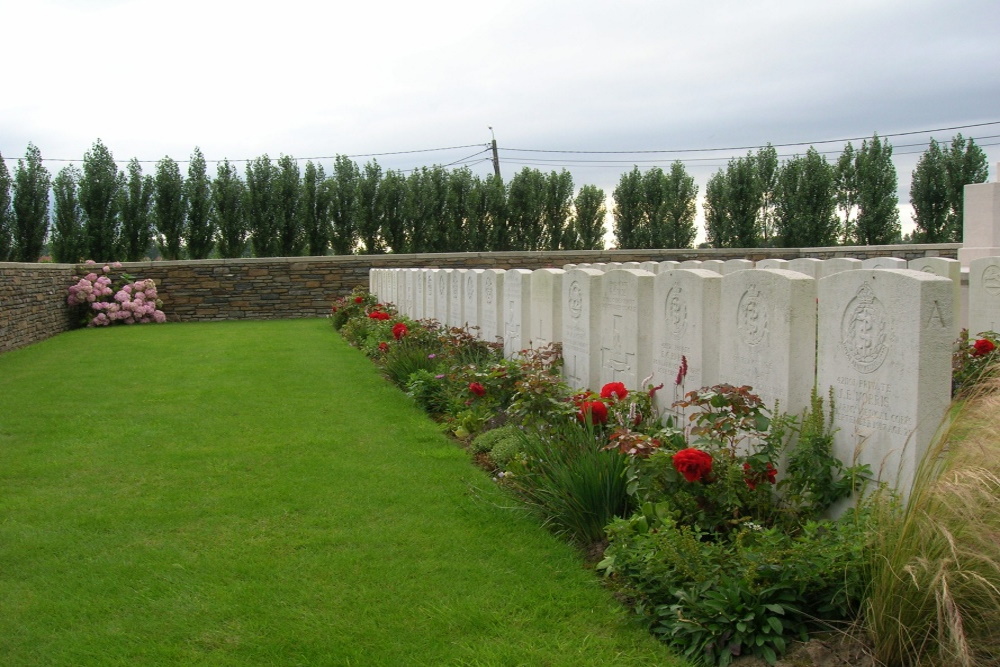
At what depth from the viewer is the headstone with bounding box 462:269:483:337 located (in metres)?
9.34

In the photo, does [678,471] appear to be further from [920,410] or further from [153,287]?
[153,287]

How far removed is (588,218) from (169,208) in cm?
1211

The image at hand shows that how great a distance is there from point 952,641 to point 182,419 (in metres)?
6.47

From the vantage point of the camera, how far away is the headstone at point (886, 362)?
10.8 feet

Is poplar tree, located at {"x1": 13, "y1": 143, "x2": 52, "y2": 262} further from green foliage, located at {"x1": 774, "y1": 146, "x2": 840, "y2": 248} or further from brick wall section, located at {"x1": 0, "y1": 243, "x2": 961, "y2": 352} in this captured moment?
green foliage, located at {"x1": 774, "y1": 146, "x2": 840, "y2": 248}

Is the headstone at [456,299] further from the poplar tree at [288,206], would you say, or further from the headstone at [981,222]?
the poplar tree at [288,206]

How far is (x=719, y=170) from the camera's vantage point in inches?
976

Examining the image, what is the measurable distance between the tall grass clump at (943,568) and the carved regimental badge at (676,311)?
223cm

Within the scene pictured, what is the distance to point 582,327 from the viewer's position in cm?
632

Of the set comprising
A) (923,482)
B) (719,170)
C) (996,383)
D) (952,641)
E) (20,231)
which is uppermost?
(719,170)

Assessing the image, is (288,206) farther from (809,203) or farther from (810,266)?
(810,266)

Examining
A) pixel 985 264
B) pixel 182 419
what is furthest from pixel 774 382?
pixel 182 419

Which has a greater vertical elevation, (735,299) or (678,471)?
(735,299)

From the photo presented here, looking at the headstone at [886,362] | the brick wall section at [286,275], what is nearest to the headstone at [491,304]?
the headstone at [886,362]
